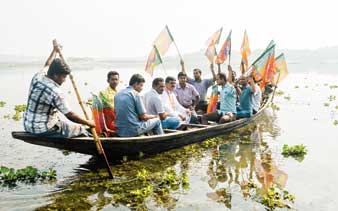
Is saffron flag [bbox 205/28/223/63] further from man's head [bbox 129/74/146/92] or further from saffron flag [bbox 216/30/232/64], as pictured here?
man's head [bbox 129/74/146/92]

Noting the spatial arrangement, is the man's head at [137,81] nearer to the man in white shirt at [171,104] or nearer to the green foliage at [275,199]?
the man in white shirt at [171,104]

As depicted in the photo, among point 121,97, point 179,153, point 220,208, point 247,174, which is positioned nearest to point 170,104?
point 179,153

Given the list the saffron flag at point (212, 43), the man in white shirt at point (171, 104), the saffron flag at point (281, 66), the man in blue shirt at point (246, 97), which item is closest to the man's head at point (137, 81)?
the man in white shirt at point (171, 104)

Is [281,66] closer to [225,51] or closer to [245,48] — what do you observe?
[245,48]

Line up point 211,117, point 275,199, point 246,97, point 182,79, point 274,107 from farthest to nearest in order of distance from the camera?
point 274,107
point 182,79
point 246,97
point 211,117
point 275,199

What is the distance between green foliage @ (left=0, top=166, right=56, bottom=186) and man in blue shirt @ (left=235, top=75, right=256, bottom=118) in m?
6.74

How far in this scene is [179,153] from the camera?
9.50 metres

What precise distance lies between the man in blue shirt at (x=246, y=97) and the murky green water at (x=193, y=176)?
Answer: 2.20 ft

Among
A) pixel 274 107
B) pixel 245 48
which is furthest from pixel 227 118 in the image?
pixel 274 107

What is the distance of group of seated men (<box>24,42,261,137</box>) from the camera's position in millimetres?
6707

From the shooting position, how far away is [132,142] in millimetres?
8156

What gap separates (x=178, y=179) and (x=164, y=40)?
22.4 feet

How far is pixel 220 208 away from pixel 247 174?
80.1 inches

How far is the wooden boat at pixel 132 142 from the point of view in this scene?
23.5 ft
